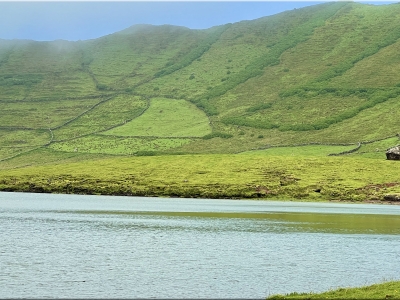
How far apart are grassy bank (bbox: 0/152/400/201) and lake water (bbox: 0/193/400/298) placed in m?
37.6

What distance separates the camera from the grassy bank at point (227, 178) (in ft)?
421

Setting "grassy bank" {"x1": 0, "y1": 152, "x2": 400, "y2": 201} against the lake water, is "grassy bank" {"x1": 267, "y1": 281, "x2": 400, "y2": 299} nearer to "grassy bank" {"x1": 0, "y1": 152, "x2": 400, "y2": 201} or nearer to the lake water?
the lake water

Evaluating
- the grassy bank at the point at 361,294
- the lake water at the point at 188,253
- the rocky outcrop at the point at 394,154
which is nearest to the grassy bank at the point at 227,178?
the rocky outcrop at the point at 394,154

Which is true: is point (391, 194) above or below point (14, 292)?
below

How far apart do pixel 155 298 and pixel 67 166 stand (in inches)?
5323

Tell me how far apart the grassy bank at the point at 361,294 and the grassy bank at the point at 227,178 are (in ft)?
297

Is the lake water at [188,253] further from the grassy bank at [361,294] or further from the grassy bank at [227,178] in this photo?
the grassy bank at [227,178]

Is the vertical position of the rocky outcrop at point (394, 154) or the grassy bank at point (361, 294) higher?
the grassy bank at point (361, 294)

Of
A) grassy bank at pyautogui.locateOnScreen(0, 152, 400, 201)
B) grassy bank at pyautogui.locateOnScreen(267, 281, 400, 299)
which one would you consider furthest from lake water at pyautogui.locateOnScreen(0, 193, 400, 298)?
grassy bank at pyautogui.locateOnScreen(0, 152, 400, 201)

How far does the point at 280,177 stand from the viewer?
138 meters

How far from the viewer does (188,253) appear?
5022 centimetres

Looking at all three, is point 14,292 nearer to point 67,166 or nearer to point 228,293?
point 228,293

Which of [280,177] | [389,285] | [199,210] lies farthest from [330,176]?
[389,285]

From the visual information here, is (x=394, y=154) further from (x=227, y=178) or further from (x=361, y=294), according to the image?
(x=361, y=294)
